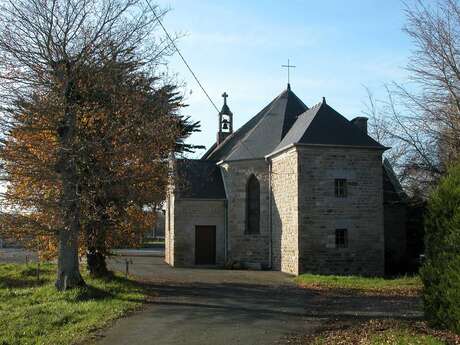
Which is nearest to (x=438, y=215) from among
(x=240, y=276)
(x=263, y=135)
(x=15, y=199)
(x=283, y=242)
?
(x=15, y=199)

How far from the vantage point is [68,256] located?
606 inches

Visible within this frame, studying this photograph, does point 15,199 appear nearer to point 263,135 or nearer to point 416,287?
point 416,287

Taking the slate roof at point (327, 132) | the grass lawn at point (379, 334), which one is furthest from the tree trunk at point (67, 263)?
the slate roof at point (327, 132)

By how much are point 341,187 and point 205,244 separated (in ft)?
28.3

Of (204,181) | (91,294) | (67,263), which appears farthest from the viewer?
(204,181)

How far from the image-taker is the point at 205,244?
29.8 metres

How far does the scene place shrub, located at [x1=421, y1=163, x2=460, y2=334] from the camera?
9.12 meters

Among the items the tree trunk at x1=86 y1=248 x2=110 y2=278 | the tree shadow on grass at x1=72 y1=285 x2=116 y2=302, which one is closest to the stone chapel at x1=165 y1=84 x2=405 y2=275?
the tree trunk at x1=86 y1=248 x2=110 y2=278

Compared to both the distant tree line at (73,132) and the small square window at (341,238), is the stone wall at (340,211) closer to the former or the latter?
the small square window at (341,238)

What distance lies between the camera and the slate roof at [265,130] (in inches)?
1136

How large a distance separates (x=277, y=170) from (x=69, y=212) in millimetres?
13624

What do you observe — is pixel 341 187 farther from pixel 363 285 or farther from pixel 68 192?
pixel 68 192

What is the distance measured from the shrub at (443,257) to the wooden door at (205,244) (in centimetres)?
1989

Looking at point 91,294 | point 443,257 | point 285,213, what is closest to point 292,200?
point 285,213
